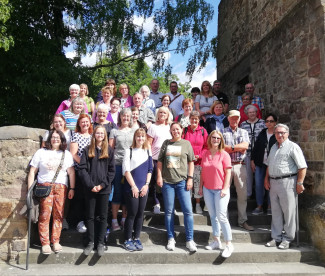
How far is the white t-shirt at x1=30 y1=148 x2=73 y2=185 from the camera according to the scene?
13.7 feet

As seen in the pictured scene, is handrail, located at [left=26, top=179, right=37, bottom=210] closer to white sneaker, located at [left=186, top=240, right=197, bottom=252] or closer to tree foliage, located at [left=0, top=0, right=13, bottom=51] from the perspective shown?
white sneaker, located at [left=186, top=240, right=197, bottom=252]

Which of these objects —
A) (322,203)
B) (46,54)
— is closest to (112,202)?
(322,203)

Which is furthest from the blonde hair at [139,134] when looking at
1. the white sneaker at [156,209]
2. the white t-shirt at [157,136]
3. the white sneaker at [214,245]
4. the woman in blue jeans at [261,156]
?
the woman in blue jeans at [261,156]

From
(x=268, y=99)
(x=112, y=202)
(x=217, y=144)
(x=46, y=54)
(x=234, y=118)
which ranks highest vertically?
(x=46, y=54)

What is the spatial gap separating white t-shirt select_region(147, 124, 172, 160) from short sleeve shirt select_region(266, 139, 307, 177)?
1.64 m

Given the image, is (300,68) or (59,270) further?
(300,68)

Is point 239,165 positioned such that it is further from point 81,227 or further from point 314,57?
point 81,227

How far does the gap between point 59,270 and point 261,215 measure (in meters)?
3.23

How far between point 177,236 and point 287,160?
6.41ft

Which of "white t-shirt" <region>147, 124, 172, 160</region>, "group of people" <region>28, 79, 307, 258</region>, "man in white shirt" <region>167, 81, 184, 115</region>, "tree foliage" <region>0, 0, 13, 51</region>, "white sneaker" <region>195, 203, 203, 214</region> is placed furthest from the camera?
"man in white shirt" <region>167, 81, 184, 115</region>

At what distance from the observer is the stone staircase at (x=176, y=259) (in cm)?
397

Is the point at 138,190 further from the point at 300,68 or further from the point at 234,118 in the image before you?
the point at 300,68

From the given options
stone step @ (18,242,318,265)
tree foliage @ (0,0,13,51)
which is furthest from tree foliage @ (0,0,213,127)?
stone step @ (18,242,318,265)

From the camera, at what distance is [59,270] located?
397cm
